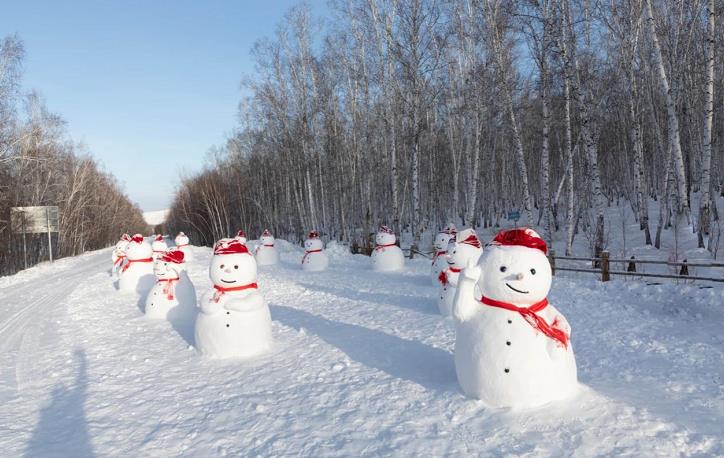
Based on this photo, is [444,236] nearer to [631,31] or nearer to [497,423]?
[497,423]

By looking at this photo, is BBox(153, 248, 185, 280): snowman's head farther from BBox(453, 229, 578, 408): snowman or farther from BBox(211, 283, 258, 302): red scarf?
BBox(453, 229, 578, 408): snowman

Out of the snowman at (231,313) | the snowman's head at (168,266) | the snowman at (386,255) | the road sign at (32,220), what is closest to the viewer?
the snowman at (231,313)

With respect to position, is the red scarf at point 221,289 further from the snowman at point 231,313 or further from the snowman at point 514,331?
the snowman at point 514,331

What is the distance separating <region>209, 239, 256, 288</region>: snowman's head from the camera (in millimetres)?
5875

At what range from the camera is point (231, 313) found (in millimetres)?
5812

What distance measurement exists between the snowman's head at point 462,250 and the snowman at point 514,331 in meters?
3.83

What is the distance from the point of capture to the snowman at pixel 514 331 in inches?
148

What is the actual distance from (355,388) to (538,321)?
2.09m

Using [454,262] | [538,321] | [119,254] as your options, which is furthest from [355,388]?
[119,254]

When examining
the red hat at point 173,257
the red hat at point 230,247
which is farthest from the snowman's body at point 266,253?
the red hat at point 230,247

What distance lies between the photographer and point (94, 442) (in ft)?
12.5

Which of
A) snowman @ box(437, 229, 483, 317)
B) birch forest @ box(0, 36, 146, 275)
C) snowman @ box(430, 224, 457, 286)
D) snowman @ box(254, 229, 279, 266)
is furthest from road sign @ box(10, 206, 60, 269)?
snowman @ box(437, 229, 483, 317)

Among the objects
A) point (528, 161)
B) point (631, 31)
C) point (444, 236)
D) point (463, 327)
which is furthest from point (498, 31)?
point (528, 161)

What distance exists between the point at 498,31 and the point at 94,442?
48.8ft
